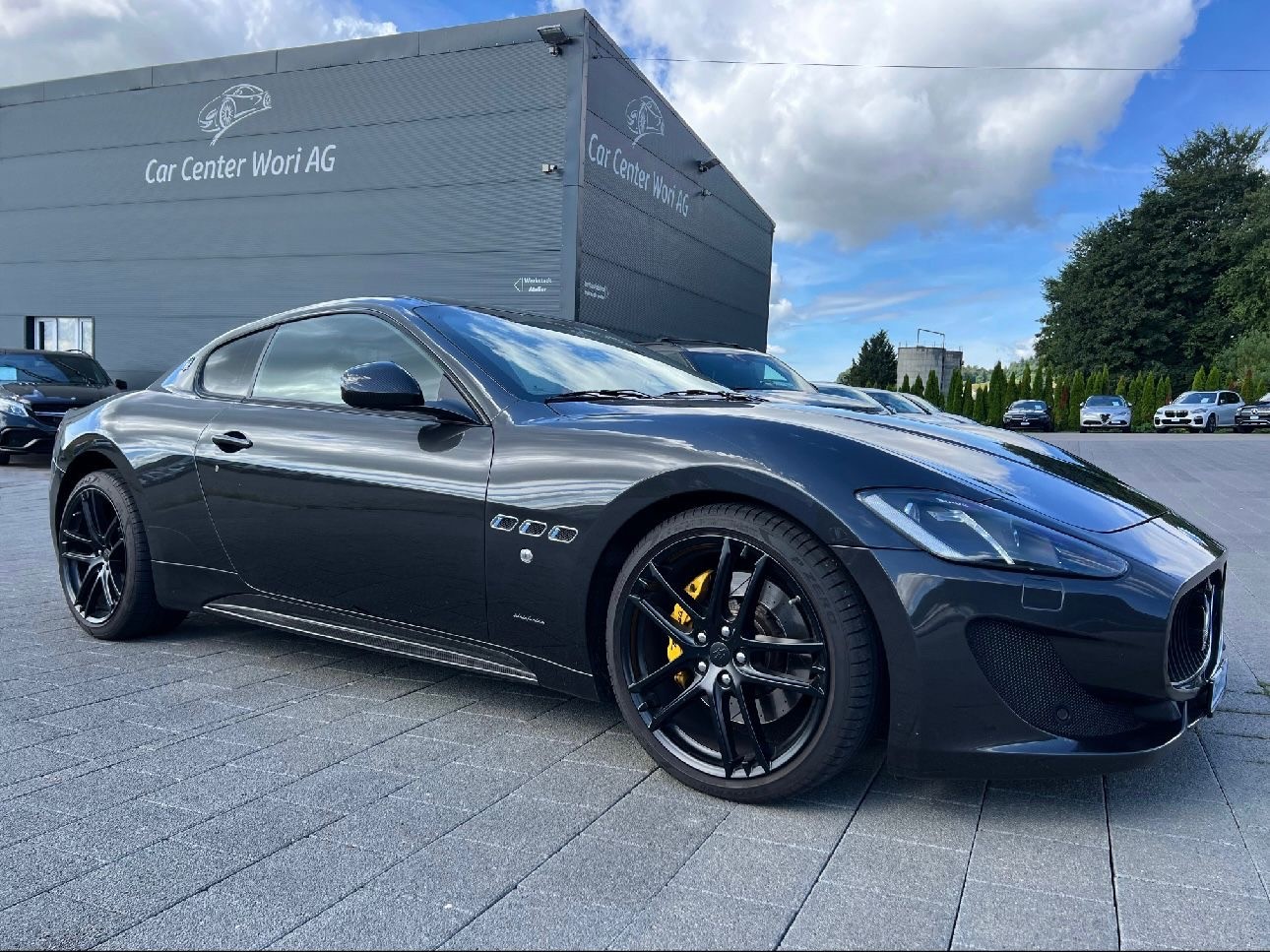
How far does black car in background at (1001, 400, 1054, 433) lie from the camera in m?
33.8

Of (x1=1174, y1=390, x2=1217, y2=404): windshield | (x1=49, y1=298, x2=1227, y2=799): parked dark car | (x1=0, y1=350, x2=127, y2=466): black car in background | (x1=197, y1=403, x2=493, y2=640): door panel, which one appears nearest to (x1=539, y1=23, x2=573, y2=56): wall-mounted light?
(x1=0, y1=350, x2=127, y2=466): black car in background

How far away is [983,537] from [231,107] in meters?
27.6

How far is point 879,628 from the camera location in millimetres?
2143

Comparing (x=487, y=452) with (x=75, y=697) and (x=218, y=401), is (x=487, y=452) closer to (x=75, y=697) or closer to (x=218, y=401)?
(x=218, y=401)

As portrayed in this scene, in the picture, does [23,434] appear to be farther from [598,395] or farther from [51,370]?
[598,395]

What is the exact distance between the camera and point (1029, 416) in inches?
1330

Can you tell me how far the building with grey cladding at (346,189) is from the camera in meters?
21.9

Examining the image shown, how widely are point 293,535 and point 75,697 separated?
903 mm

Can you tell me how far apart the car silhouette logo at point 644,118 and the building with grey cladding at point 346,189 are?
0.24 feet

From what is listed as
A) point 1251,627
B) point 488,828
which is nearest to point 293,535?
point 488,828

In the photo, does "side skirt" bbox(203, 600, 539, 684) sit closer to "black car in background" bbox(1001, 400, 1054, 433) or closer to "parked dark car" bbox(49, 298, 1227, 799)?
"parked dark car" bbox(49, 298, 1227, 799)

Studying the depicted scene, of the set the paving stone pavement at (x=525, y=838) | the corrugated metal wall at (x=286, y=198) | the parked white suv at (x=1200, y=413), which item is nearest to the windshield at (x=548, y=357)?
the paving stone pavement at (x=525, y=838)

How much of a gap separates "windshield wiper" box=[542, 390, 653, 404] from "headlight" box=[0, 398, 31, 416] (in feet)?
39.3

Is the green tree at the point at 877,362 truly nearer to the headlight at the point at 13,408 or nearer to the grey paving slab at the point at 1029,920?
the headlight at the point at 13,408
